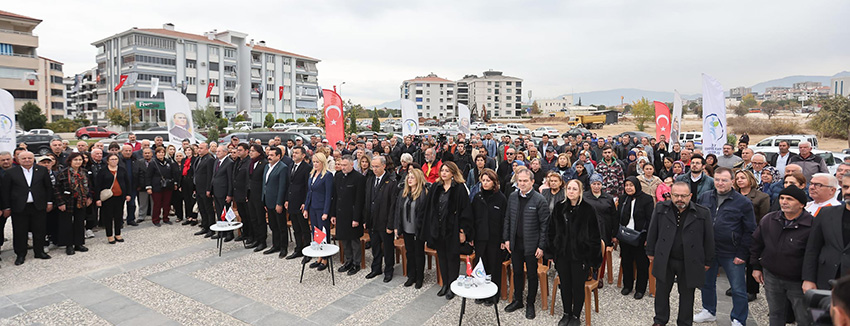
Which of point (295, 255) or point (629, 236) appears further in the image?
point (295, 255)

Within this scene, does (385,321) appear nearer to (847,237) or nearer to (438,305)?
(438,305)

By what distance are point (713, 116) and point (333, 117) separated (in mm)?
9861

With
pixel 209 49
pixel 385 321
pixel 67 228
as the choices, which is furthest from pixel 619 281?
pixel 209 49

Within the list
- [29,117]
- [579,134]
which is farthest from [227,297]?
[29,117]

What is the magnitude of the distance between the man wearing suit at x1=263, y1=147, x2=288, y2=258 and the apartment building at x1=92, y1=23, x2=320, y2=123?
44929 mm

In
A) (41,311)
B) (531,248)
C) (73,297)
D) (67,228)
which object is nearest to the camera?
(531,248)

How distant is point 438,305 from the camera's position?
5.07 meters

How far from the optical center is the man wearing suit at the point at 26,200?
6.43 m

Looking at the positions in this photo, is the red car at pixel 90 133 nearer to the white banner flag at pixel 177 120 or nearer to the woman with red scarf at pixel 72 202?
the white banner flag at pixel 177 120

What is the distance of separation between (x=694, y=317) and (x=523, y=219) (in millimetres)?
2140

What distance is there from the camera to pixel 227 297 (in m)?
5.34

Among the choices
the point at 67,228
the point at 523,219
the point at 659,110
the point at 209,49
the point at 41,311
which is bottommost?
the point at 41,311

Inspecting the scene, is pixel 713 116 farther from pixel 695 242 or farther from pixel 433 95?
pixel 433 95

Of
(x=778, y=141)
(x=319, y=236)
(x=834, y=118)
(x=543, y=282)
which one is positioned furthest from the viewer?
(x=834, y=118)
